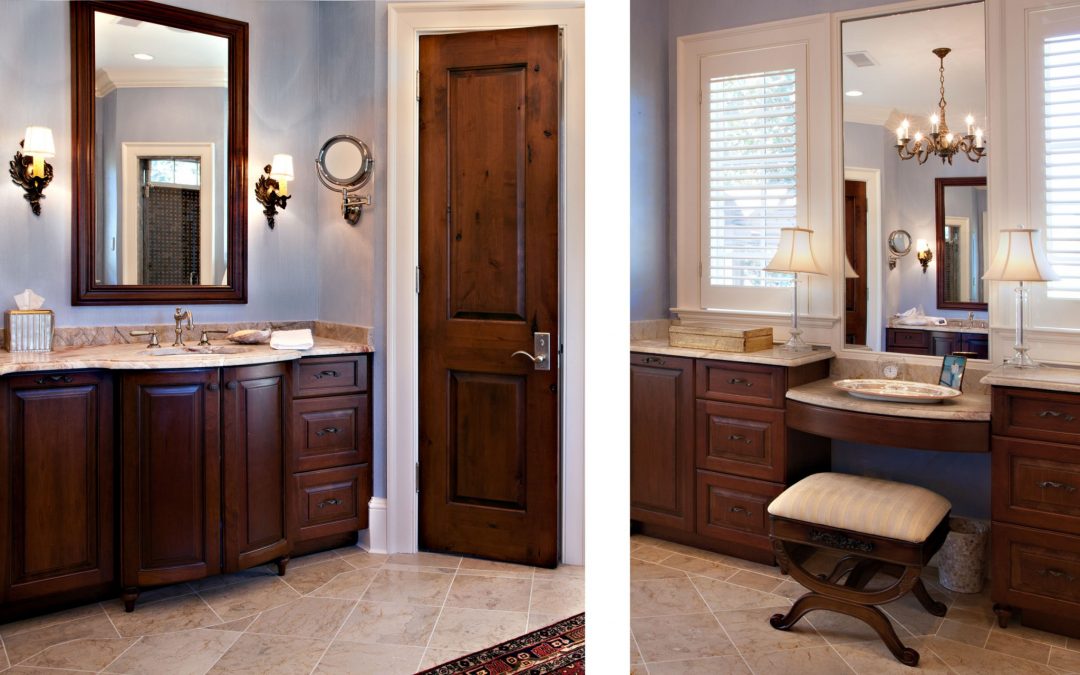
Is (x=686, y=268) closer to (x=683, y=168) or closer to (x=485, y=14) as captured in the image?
(x=683, y=168)

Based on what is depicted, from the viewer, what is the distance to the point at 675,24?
47cm

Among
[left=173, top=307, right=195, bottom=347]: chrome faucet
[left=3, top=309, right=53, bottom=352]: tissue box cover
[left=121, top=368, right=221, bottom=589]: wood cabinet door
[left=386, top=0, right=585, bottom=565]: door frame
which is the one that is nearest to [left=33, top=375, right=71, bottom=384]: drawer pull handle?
[left=121, top=368, right=221, bottom=589]: wood cabinet door

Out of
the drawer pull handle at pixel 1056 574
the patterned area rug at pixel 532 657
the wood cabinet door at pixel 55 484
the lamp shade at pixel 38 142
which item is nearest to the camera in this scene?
the drawer pull handle at pixel 1056 574

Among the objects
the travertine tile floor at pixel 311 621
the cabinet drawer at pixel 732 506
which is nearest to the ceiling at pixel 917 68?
the cabinet drawer at pixel 732 506

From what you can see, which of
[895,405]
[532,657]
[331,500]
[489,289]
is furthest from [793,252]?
[331,500]

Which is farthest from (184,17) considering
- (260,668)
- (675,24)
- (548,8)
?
(675,24)

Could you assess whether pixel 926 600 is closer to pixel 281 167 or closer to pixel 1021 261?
pixel 1021 261

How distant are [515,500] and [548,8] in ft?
3.88

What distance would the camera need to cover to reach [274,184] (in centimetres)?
211

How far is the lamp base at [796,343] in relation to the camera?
467 mm

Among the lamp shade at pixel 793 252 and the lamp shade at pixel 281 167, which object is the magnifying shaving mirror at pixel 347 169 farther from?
the lamp shade at pixel 793 252

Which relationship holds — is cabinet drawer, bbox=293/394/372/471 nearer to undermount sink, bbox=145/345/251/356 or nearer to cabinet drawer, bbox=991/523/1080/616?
undermount sink, bbox=145/345/251/356

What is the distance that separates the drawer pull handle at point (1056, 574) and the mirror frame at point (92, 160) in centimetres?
200

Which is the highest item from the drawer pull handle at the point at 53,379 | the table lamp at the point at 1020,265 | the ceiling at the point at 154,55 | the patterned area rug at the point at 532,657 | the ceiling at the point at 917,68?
the ceiling at the point at 154,55
